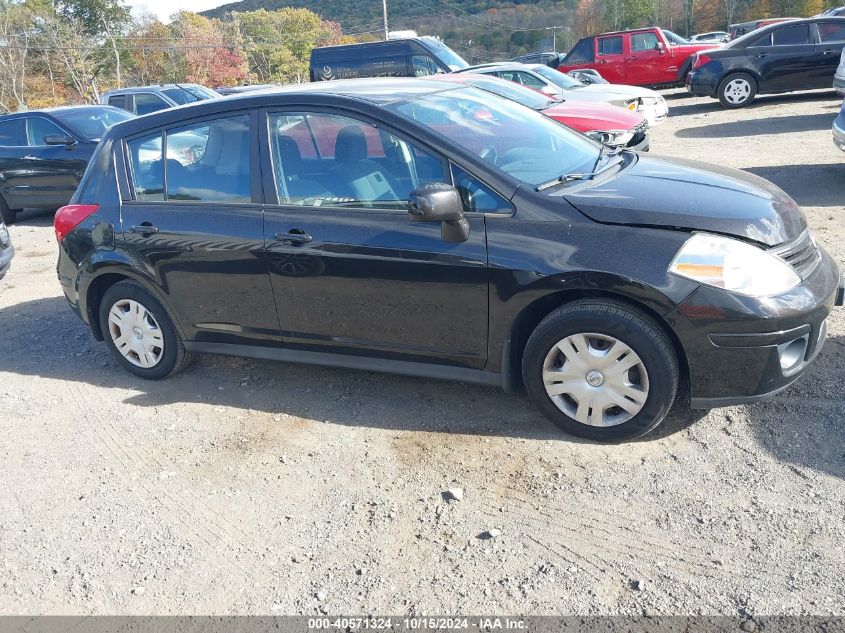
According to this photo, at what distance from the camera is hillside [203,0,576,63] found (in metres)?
73.4

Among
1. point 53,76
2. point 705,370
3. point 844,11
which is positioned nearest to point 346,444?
point 705,370

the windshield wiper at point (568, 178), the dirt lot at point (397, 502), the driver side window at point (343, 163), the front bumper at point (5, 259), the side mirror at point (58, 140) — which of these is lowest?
the dirt lot at point (397, 502)

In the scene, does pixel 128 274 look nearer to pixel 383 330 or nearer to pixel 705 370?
pixel 383 330

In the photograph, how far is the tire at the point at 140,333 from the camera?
15.7ft

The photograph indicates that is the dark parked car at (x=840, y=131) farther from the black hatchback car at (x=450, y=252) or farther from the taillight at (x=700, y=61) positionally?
the taillight at (x=700, y=61)

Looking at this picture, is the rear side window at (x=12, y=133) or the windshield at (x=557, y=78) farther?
the windshield at (x=557, y=78)

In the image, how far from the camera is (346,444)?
3.93 metres

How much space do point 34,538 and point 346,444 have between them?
1.53m

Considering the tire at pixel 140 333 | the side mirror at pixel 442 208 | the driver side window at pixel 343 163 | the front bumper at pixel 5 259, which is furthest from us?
the front bumper at pixel 5 259

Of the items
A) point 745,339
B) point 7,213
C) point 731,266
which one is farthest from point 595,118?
point 7,213

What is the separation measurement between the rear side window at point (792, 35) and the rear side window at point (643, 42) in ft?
21.2

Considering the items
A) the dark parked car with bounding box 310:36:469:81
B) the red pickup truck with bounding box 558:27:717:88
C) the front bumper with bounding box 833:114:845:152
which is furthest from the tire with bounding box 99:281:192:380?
the red pickup truck with bounding box 558:27:717:88

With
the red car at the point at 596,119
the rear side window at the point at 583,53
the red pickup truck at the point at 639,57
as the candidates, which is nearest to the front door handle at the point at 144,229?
the red car at the point at 596,119

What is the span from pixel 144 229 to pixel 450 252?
6.93ft
